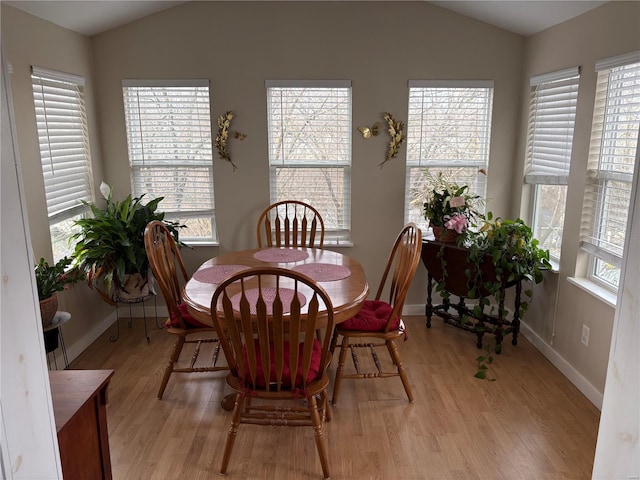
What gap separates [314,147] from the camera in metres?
3.73

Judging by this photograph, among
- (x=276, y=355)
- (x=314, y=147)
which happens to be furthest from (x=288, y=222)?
(x=276, y=355)

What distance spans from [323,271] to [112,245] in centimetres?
150

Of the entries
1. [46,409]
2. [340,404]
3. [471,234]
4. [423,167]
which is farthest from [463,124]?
[46,409]

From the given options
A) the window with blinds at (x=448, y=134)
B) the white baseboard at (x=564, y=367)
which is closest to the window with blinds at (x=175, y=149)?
the window with blinds at (x=448, y=134)

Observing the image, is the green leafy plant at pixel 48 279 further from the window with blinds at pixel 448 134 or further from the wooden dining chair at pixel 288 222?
the window with blinds at pixel 448 134

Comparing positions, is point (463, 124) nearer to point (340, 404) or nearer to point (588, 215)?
point (588, 215)

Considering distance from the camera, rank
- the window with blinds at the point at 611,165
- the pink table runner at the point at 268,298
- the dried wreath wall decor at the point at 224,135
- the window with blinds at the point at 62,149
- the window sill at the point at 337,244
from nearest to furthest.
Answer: the pink table runner at the point at 268,298 → the window with blinds at the point at 611,165 → the window with blinds at the point at 62,149 → the dried wreath wall decor at the point at 224,135 → the window sill at the point at 337,244

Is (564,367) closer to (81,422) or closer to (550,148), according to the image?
(550,148)

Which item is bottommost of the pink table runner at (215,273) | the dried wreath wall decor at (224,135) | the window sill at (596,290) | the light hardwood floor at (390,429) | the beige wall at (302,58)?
the light hardwood floor at (390,429)

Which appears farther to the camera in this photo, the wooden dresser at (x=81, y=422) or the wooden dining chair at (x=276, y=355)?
the wooden dining chair at (x=276, y=355)

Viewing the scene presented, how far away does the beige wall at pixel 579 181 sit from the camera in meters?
2.56

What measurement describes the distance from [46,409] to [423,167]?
127 inches

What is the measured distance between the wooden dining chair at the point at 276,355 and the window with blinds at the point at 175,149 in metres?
1.70

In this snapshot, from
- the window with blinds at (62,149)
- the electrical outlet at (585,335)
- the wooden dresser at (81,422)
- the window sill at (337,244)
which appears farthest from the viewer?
the window sill at (337,244)
